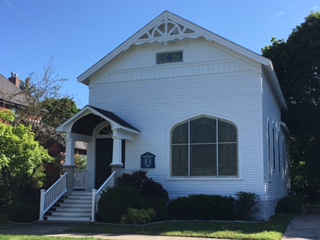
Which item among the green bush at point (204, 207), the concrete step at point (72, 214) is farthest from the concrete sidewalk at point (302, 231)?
the concrete step at point (72, 214)

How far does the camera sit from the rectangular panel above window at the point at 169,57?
17.5 metres

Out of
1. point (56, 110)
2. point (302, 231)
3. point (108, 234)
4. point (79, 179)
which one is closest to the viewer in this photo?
point (108, 234)

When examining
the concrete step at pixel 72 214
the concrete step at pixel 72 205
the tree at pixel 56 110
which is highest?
the tree at pixel 56 110

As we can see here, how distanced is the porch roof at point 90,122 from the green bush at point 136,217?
12.2 feet

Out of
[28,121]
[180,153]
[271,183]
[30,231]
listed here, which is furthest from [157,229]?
[28,121]

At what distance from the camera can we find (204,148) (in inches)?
646

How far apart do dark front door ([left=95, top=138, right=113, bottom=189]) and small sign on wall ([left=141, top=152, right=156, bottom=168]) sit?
70.7 inches

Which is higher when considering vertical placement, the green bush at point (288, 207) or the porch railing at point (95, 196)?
the porch railing at point (95, 196)

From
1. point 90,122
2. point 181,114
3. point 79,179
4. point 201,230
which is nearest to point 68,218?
point 79,179

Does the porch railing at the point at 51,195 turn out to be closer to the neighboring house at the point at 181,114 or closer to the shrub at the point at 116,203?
the neighboring house at the point at 181,114

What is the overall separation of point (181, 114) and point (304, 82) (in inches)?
451

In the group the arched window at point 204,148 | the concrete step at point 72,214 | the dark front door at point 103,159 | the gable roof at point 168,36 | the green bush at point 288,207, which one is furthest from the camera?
the green bush at point 288,207

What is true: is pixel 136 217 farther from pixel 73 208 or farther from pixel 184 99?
pixel 184 99

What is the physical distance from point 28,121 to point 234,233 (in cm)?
1286
